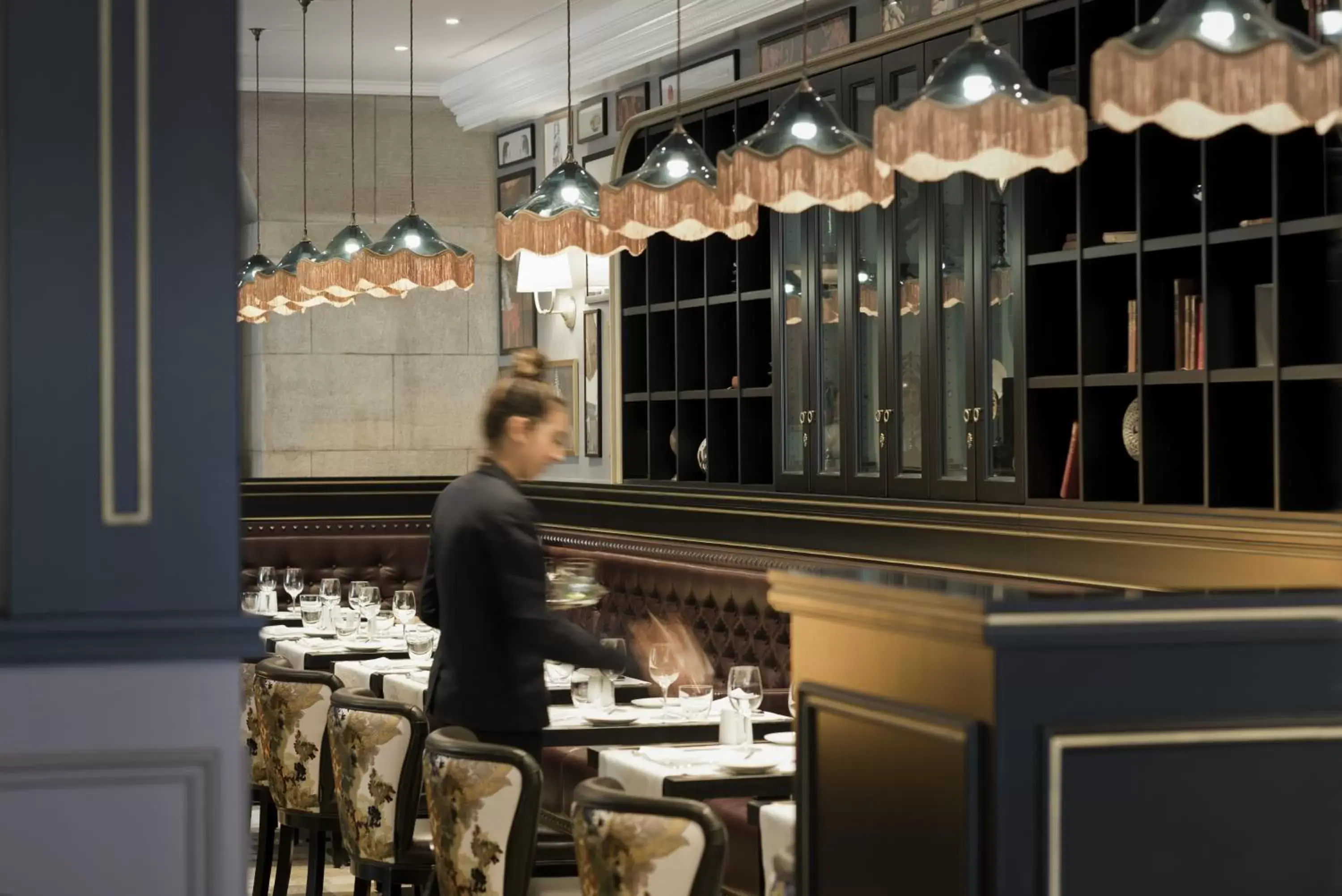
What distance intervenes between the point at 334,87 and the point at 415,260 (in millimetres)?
Result: 4018

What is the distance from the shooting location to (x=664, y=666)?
5.14 m

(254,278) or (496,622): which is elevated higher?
(254,278)

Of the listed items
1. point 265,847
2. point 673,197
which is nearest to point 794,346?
point 673,197

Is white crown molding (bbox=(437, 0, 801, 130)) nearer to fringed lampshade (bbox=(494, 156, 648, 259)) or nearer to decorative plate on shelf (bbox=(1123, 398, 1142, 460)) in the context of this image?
fringed lampshade (bbox=(494, 156, 648, 259))

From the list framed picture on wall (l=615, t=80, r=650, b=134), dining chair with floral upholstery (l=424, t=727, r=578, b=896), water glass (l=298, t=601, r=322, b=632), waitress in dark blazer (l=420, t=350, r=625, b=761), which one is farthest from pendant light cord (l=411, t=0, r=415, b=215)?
dining chair with floral upholstery (l=424, t=727, r=578, b=896)

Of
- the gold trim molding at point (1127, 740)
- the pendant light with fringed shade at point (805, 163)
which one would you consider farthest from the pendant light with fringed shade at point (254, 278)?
the gold trim molding at point (1127, 740)

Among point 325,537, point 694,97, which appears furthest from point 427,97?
point 694,97

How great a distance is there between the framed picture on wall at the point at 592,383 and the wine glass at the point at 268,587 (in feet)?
7.23

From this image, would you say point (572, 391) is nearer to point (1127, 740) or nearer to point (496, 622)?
point (496, 622)

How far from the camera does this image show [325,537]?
10.7 meters

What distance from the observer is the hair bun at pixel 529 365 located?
4800 millimetres

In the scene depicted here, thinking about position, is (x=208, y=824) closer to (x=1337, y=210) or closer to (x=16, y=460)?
(x=16, y=460)

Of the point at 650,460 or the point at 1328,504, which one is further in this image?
the point at 650,460

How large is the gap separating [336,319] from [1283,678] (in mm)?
9376
